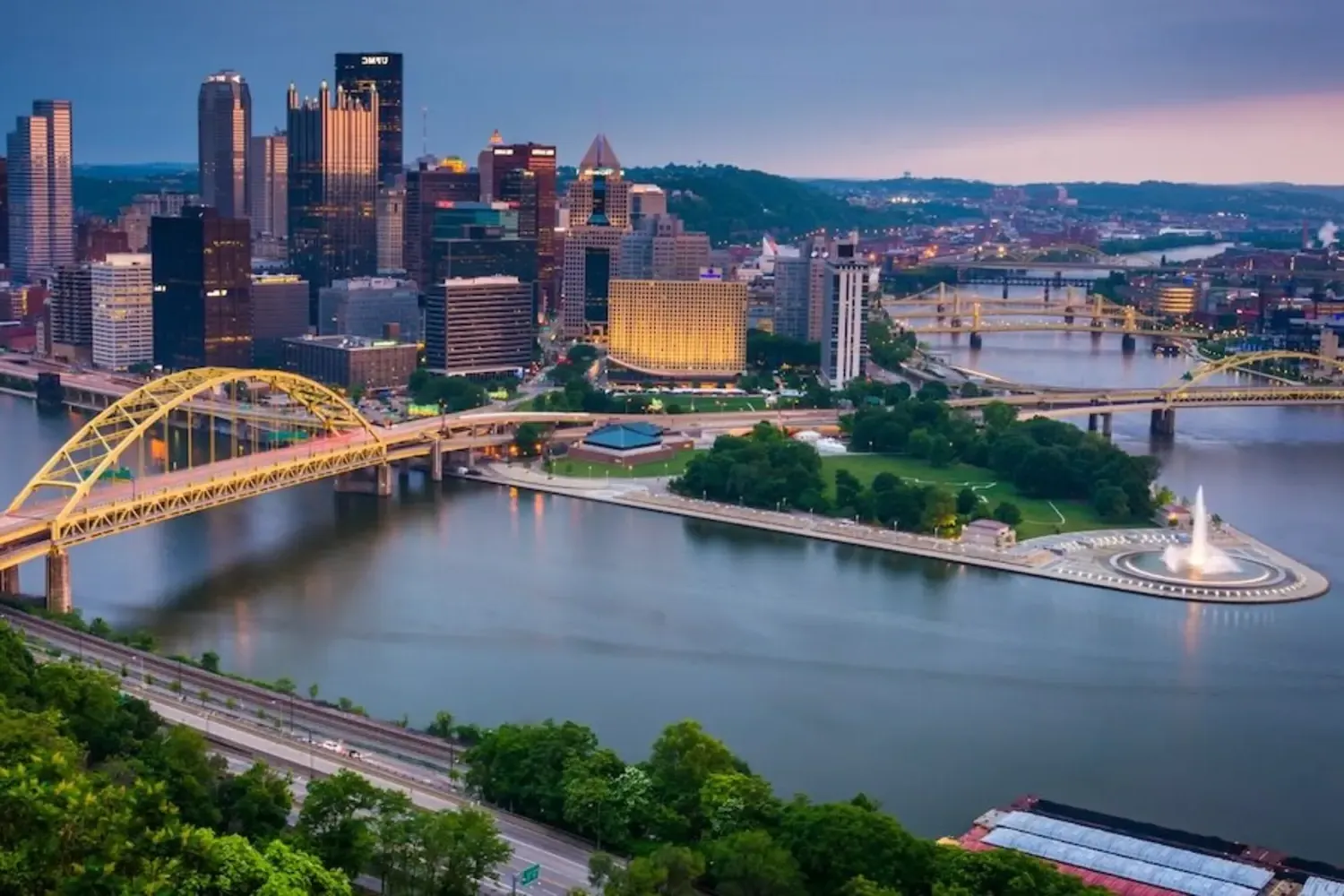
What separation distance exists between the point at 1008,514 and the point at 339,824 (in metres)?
11.8

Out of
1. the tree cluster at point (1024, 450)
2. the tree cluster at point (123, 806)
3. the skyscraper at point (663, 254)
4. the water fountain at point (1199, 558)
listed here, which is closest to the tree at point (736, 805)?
the tree cluster at point (123, 806)

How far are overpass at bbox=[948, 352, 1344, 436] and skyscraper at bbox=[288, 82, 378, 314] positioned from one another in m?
18.1

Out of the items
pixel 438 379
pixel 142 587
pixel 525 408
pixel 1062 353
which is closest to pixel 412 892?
pixel 142 587

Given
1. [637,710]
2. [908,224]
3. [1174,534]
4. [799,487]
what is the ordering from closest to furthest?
[637,710], [1174,534], [799,487], [908,224]

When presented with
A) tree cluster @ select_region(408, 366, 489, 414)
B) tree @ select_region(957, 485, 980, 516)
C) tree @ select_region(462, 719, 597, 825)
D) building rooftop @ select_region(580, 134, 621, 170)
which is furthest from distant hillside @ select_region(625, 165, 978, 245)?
tree @ select_region(462, 719, 597, 825)

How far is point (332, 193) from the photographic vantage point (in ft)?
141

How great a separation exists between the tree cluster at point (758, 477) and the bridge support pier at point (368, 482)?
346 centimetres

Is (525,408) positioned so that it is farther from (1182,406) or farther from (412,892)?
(412,892)

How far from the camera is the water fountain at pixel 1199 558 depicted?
715 inches

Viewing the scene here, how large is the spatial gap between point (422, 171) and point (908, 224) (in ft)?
162

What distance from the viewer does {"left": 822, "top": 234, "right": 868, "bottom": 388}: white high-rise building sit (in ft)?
106

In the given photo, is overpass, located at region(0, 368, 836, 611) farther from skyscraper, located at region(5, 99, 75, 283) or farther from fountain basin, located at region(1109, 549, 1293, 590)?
skyscraper, located at region(5, 99, 75, 283)

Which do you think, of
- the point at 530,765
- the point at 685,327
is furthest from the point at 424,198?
the point at 530,765

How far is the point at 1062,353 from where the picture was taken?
42094 millimetres
